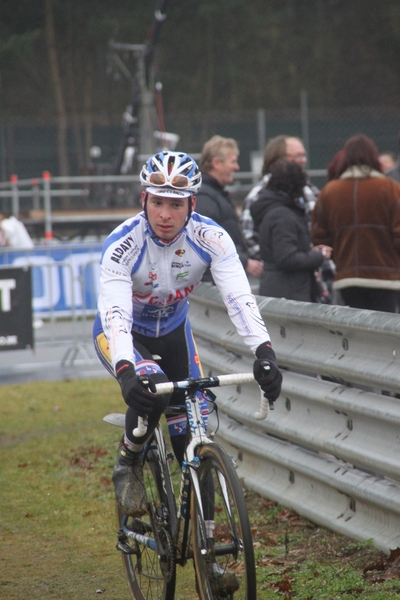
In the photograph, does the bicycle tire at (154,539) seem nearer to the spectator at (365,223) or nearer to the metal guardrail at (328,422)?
the metal guardrail at (328,422)

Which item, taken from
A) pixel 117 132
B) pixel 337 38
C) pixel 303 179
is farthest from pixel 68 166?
pixel 303 179

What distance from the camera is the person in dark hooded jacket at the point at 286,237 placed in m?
6.86

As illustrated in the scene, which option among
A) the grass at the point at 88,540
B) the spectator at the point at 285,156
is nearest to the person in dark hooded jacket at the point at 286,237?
the spectator at the point at 285,156

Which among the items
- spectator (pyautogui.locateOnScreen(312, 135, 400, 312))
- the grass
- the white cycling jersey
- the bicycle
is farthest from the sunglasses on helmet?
spectator (pyautogui.locateOnScreen(312, 135, 400, 312))

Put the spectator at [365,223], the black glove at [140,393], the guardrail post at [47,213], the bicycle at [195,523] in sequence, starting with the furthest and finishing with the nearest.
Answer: the guardrail post at [47,213] < the spectator at [365,223] < the black glove at [140,393] < the bicycle at [195,523]

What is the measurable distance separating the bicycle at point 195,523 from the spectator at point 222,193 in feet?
10.5

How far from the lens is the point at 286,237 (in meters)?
6.85

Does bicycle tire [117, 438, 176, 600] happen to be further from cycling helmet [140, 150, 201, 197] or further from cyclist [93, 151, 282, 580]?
cycling helmet [140, 150, 201, 197]

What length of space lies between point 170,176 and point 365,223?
9.66 feet

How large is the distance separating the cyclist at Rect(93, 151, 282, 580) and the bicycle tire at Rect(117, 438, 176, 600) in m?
0.08

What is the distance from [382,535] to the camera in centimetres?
464

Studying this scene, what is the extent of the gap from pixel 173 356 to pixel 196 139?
26.3m

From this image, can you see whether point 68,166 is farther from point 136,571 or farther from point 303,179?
point 136,571

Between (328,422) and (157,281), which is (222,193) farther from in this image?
(157,281)
